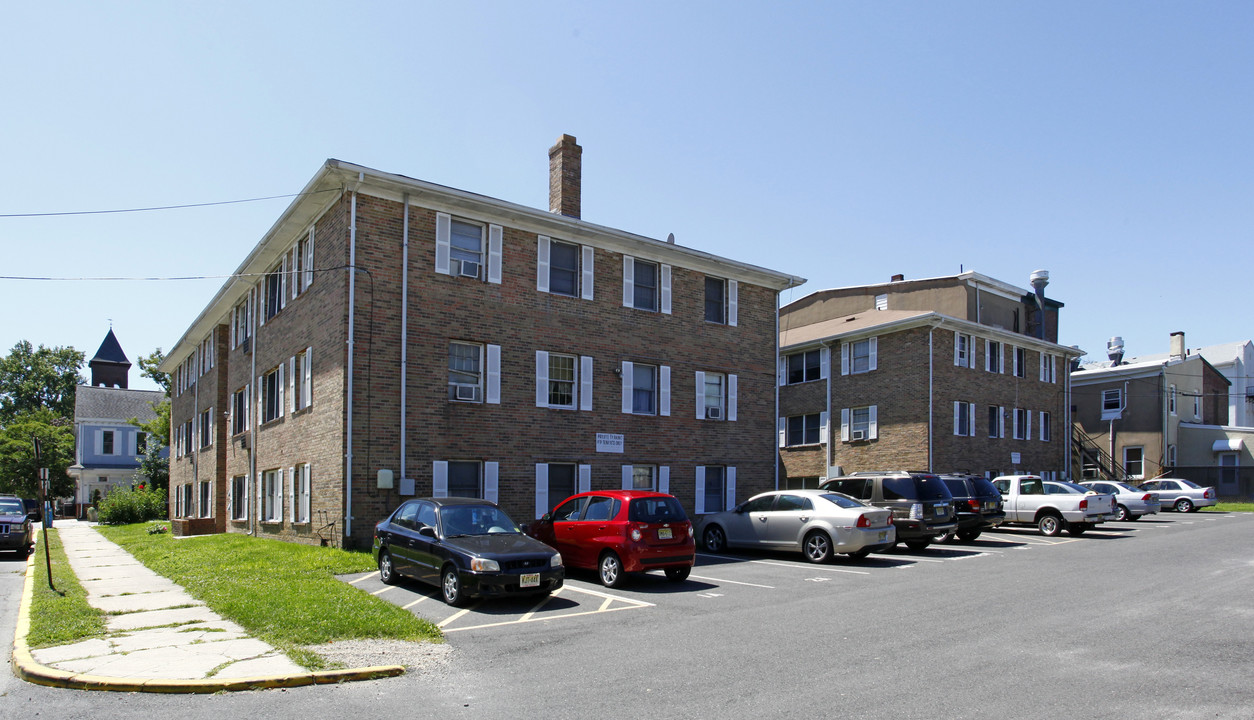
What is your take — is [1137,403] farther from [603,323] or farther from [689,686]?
[689,686]

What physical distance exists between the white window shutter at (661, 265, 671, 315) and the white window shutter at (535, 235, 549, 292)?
3771mm

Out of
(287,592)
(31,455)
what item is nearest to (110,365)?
(31,455)

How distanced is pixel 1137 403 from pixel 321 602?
4496cm

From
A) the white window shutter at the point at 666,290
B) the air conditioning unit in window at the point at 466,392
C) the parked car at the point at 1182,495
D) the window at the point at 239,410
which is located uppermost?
the white window shutter at the point at 666,290

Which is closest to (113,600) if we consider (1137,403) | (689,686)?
(689,686)

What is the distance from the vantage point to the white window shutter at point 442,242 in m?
18.8

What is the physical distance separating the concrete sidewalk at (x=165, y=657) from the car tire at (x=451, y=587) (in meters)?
2.65

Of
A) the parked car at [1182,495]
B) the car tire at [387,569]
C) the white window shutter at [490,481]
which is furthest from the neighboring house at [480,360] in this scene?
the parked car at [1182,495]

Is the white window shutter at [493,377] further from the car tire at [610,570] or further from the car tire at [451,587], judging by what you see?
the car tire at [451,587]

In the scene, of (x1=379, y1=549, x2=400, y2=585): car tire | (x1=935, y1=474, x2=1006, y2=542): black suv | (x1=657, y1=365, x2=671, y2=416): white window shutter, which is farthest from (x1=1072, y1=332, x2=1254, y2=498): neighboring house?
(x1=379, y1=549, x2=400, y2=585): car tire

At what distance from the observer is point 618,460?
21.4 meters

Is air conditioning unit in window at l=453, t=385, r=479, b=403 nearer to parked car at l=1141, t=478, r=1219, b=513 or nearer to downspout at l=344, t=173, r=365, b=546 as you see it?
downspout at l=344, t=173, r=365, b=546

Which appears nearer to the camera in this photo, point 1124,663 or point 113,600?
point 1124,663

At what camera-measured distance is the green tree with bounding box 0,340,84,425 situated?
268 ft
